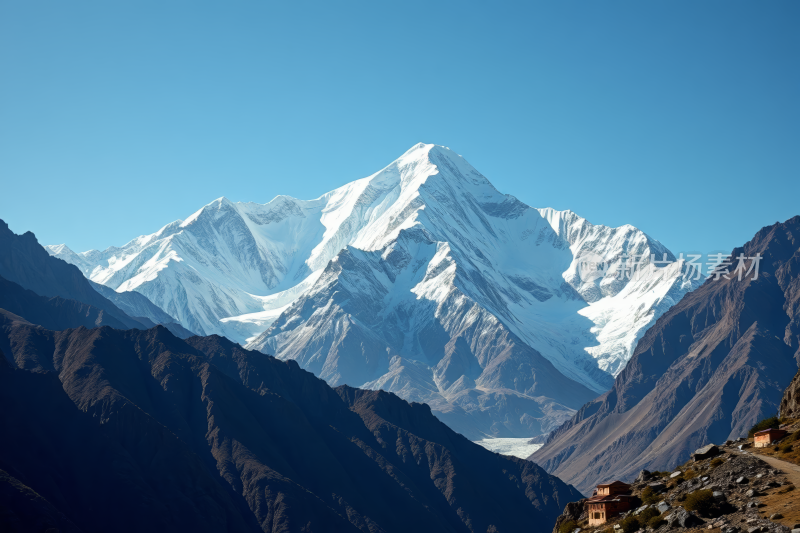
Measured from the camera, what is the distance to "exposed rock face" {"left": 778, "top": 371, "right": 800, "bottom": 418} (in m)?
67.6

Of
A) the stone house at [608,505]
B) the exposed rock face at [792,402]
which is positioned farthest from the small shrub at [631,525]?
the exposed rock face at [792,402]

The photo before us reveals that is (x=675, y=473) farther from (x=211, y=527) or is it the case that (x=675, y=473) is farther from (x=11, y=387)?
(x=11, y=387)

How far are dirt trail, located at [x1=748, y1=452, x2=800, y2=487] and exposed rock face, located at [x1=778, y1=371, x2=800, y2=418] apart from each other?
1441 cm

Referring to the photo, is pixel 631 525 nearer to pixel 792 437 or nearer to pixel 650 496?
pixel 650 496

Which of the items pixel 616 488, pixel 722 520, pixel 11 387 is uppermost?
pixel 11 387

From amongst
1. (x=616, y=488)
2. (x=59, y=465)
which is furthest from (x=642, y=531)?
(x=59, y=465)

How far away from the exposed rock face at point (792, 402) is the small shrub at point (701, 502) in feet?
67.1

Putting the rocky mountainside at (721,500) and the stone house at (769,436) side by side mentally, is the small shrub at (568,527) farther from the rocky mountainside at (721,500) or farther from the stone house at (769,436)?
the stone house at (769,436)

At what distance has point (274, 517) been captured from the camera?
19962 centimetres

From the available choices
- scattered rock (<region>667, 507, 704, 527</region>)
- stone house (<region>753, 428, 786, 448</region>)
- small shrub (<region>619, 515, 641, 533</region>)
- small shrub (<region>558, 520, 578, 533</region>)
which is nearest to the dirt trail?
stone house (<region>753, 428, 786, 448</region>)

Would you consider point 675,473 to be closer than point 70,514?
Yes

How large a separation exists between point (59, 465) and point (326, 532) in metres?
55.3

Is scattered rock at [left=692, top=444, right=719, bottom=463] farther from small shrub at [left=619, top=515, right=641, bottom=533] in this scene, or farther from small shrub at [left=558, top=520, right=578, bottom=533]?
small shrub at [left=558, top=520, right=578, bottom=533]

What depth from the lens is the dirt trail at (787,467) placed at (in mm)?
48750
